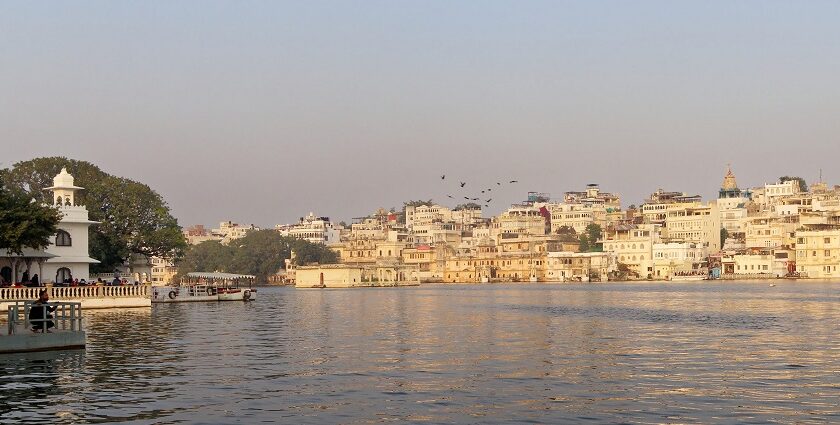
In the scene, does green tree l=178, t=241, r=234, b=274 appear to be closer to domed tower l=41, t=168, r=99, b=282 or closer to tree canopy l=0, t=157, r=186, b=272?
tree canopy l=0, t=157, r=186, b=272

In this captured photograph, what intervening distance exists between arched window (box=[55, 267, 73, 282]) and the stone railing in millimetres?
3716

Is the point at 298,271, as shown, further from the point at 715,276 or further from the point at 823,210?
the point at 823,210

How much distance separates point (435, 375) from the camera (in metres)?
22.3

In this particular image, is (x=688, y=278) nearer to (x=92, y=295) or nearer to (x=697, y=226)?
(x=697, y=226)

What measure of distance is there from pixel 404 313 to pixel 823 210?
131972mm

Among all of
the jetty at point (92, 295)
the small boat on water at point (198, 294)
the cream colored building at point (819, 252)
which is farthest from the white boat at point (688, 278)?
the jetty at point (92, 295)

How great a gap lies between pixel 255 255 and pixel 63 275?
122 meters

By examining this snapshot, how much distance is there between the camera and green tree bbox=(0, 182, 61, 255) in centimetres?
4144

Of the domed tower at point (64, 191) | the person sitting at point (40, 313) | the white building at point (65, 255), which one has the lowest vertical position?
the person sitting at point (40, 313)

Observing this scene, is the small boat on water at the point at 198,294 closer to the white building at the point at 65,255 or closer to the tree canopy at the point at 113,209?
the tree canopy at the point at 113,209

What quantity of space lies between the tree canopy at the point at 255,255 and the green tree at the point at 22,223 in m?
130

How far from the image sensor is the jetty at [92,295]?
156 ft

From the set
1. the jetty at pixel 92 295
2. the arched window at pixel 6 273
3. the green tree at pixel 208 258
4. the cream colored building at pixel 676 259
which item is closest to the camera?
the jetty at pixel 92 295

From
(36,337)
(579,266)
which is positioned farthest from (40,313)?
(579,266)
